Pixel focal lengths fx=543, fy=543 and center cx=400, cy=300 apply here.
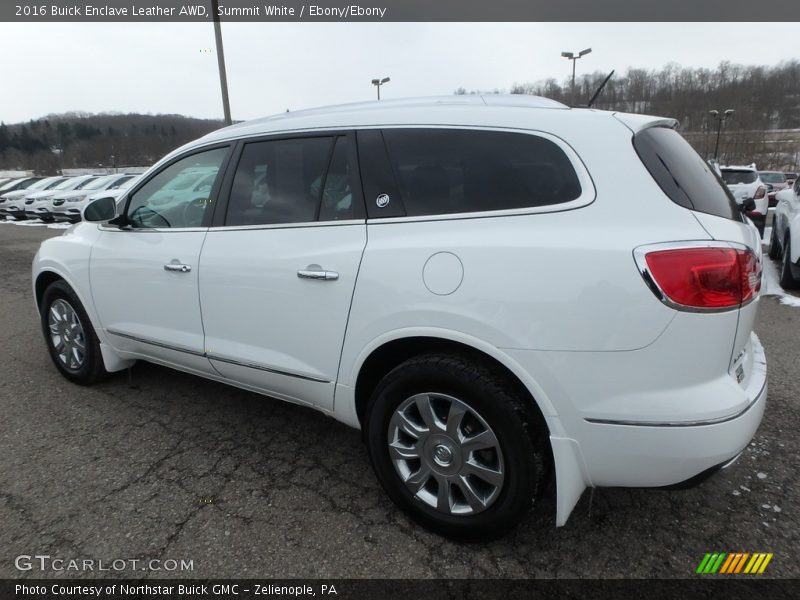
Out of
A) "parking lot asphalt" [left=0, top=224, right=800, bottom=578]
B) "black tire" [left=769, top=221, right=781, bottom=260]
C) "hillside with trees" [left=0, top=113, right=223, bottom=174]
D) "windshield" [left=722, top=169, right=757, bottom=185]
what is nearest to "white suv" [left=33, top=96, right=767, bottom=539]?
"parking lot asphalt" [left=0, top=224, right=800, bottom=578]

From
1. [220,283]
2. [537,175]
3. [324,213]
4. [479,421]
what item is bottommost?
[479,421]

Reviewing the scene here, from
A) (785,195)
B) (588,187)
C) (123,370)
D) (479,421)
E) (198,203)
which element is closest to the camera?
(588,187)

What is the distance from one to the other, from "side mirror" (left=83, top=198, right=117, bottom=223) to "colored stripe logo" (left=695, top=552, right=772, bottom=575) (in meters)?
3.54

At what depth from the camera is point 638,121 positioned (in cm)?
209

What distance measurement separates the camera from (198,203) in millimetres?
3055

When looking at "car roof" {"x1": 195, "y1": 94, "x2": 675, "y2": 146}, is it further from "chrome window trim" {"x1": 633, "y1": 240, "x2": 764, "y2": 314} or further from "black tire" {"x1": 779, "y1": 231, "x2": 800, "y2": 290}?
"black tire" {"x1": 779, "y1": 231, "x2": 800, "y2": 290}

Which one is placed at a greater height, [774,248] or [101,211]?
[101,211]

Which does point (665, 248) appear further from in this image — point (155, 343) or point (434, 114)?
point (155, 343)

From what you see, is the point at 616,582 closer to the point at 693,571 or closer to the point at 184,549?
the point at 693,571

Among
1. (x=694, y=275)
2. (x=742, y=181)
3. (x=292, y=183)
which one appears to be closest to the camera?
(x=694, y=275)

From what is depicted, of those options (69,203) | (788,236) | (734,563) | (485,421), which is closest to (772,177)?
(788,236)

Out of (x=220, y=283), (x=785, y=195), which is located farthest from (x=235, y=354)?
(x=785, y=195)

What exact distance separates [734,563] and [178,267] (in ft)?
9.48

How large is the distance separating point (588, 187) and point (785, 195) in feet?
24.0
